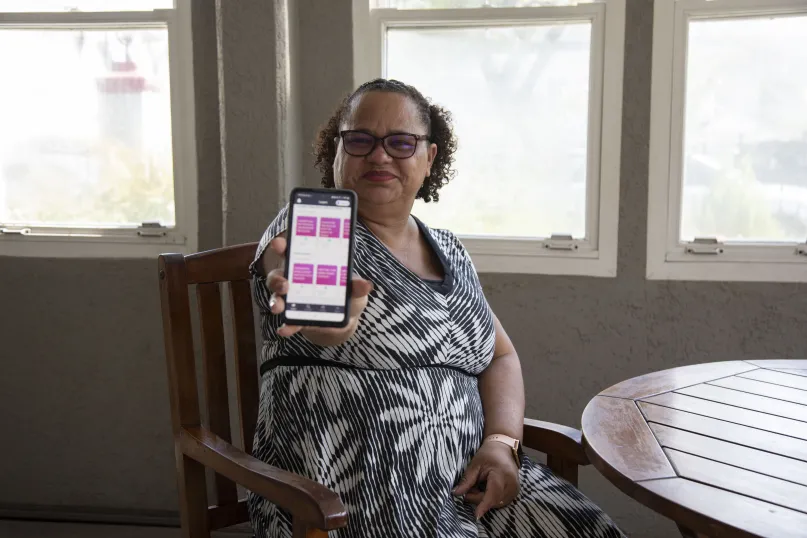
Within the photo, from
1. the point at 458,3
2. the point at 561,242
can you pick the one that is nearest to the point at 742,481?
the point at 561,242

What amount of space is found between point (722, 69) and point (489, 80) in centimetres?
73

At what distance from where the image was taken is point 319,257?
119 cm

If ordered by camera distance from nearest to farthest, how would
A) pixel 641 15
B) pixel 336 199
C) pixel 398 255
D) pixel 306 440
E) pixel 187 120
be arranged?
1. pixel 336 199
2. pixel 306 440
3. pixel 398 255
4. pixel 641 15
5. pixel 187 120

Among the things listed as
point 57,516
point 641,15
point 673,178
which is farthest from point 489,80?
point 57,516

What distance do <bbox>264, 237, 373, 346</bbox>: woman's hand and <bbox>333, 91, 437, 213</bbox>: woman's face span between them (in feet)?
1.22

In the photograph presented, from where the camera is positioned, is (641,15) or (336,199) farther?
(641,15)

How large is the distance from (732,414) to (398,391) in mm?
616

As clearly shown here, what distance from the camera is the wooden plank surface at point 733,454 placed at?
1.12m

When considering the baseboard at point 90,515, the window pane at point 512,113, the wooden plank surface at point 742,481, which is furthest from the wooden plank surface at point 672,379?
the baseboard at point 90,515

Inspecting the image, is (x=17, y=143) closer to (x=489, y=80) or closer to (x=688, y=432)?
(x=489, y=80)

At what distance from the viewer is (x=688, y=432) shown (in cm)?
127

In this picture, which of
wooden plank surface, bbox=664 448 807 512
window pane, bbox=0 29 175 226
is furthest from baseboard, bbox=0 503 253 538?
wooden plank surface, bbox=664 448 807 512

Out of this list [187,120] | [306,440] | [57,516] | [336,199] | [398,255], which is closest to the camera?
[336,199]

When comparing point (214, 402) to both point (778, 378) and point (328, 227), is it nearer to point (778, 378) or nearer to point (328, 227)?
point (328, 227)
